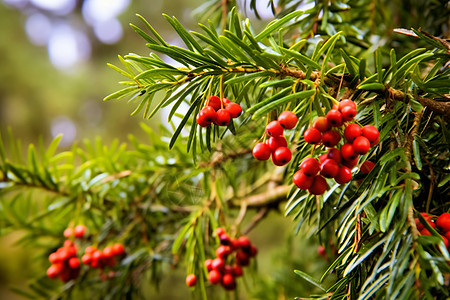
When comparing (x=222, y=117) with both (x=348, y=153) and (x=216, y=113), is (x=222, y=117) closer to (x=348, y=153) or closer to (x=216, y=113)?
(x=216, y=113)

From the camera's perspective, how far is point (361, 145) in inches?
12.2

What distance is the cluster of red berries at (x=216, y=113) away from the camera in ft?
1.16

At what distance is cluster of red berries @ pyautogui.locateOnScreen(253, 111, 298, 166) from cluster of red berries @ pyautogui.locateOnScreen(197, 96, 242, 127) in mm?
46

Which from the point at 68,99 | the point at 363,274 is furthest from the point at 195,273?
the point at 68,99

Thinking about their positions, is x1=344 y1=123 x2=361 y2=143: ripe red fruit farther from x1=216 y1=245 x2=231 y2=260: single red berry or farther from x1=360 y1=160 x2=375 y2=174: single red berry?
x1=216 y1=245 x2=231 y2=260: single red berry

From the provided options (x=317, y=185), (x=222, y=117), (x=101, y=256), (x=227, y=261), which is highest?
(x=222, y=117)

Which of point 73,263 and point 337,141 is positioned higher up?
point 337,141

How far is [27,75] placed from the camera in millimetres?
3543

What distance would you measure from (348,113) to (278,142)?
0.26 ft

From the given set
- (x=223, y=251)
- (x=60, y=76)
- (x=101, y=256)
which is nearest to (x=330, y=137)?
(x=223, y=251)

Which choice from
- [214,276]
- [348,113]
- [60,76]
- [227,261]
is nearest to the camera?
[348,113]

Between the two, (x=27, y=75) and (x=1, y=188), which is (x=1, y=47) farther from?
(x=1, y=188)

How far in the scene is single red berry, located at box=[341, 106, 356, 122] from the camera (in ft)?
1.00

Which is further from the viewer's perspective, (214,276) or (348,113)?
(214,276)
